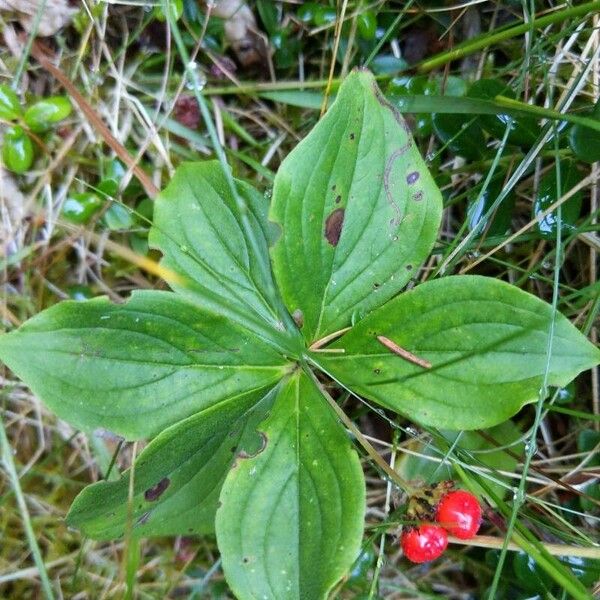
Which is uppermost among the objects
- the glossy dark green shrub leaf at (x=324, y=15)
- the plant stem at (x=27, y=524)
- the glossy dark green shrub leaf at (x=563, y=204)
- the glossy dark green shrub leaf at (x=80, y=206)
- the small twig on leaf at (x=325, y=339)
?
the glossy dark green shrub leaf at (x=324, y=15)

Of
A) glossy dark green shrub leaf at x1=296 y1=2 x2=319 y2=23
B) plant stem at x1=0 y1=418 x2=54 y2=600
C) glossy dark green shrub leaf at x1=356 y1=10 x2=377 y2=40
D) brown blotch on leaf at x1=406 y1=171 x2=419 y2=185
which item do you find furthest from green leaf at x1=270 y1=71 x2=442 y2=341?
plant stem at x1=0 y1=418 x2=54 y2=600

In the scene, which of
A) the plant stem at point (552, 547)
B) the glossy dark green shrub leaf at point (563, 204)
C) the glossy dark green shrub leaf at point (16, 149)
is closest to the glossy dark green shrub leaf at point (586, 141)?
the glossy dark green shrub leaf at point (563, 204)

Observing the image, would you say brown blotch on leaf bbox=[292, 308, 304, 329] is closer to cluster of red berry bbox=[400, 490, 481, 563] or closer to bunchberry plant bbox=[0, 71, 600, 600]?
bunchberry plant bbox=[0, 71, 600, 600]

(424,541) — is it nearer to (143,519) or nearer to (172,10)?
(143,519)

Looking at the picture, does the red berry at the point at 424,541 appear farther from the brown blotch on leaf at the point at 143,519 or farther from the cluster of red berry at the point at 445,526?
the brown blotch on leaf at the point at 143,519

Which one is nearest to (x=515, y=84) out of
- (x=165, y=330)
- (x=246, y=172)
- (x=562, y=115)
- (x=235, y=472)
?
(x=562, y=115)

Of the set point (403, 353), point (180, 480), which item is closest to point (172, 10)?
point (403, 353)

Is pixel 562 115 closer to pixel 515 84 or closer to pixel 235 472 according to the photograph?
pixel 515 84
